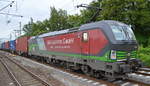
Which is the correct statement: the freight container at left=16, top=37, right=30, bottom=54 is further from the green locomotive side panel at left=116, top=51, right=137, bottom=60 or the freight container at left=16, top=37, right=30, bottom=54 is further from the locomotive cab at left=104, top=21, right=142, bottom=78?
the green locomotive side panel at left=116, top=51, right=137, bottom=60

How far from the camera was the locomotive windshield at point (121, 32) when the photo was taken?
10.8 meters

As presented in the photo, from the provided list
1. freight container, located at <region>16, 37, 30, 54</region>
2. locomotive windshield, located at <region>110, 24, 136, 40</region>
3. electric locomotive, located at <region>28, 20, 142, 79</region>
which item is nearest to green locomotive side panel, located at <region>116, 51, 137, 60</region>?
electric locomotive, located at <region>28, 20, 142, 79</region>

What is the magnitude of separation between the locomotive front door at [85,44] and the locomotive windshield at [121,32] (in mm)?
1997

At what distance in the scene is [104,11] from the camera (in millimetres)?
27984

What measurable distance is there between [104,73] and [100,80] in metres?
0.54

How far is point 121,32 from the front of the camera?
11.0 meters

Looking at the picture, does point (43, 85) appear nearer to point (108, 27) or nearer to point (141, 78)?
point (108, 27)

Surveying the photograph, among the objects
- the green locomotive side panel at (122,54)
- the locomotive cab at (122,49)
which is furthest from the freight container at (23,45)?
the green locomotive side panel at (122,54)

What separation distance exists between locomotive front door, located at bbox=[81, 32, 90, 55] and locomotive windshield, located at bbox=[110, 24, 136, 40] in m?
2.00

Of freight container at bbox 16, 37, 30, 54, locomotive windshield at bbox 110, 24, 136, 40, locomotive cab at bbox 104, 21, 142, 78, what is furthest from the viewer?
freight container at bbox 16, 37, 30, 54

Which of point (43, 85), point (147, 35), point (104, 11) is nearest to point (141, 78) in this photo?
point (43, 85)

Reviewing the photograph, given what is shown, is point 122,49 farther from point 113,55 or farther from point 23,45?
point 23,45

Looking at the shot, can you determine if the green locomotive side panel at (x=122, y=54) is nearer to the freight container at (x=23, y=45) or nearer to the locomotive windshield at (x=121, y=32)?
the locomotive windshield at (x=121, y=32)

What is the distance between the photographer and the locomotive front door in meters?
12.4
